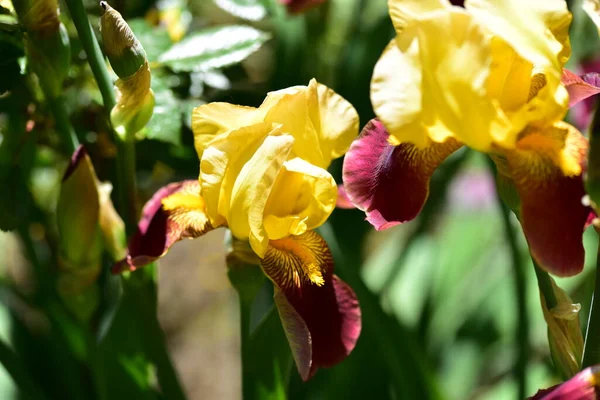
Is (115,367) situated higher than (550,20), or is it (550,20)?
(550,20)

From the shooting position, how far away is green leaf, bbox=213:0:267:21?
0.63 m

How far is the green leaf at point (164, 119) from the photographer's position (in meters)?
0.47

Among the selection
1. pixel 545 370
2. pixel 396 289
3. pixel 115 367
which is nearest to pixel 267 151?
pixel 115 367

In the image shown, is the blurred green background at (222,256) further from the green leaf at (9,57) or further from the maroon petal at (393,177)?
the maroon petal at (393,177)

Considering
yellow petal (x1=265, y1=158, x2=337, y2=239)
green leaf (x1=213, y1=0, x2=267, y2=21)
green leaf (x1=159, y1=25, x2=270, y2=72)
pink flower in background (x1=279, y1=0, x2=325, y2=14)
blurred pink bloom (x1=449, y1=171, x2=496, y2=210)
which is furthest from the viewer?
blurred pink bloom (x1=449, y1=171, x2=496, y2=210)

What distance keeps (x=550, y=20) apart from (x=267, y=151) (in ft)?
0.52

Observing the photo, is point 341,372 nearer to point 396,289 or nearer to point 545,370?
point 545,370

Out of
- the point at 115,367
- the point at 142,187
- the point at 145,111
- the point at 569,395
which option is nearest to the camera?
the point at 569,395

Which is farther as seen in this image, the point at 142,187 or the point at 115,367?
the point at 142,187

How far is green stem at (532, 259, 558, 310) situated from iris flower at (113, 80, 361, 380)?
0.35 ft

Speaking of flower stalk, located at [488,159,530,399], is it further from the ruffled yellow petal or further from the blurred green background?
the ruffled yellow petal

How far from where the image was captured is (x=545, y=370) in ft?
2.91

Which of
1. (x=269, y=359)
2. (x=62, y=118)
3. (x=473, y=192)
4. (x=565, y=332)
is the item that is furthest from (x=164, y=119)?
Answer: (x=473, y=192)

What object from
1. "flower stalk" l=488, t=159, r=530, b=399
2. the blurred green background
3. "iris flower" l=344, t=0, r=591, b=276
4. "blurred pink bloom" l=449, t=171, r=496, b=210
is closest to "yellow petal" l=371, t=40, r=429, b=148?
"iris flower" l=344, t=0, r=591, b=276
